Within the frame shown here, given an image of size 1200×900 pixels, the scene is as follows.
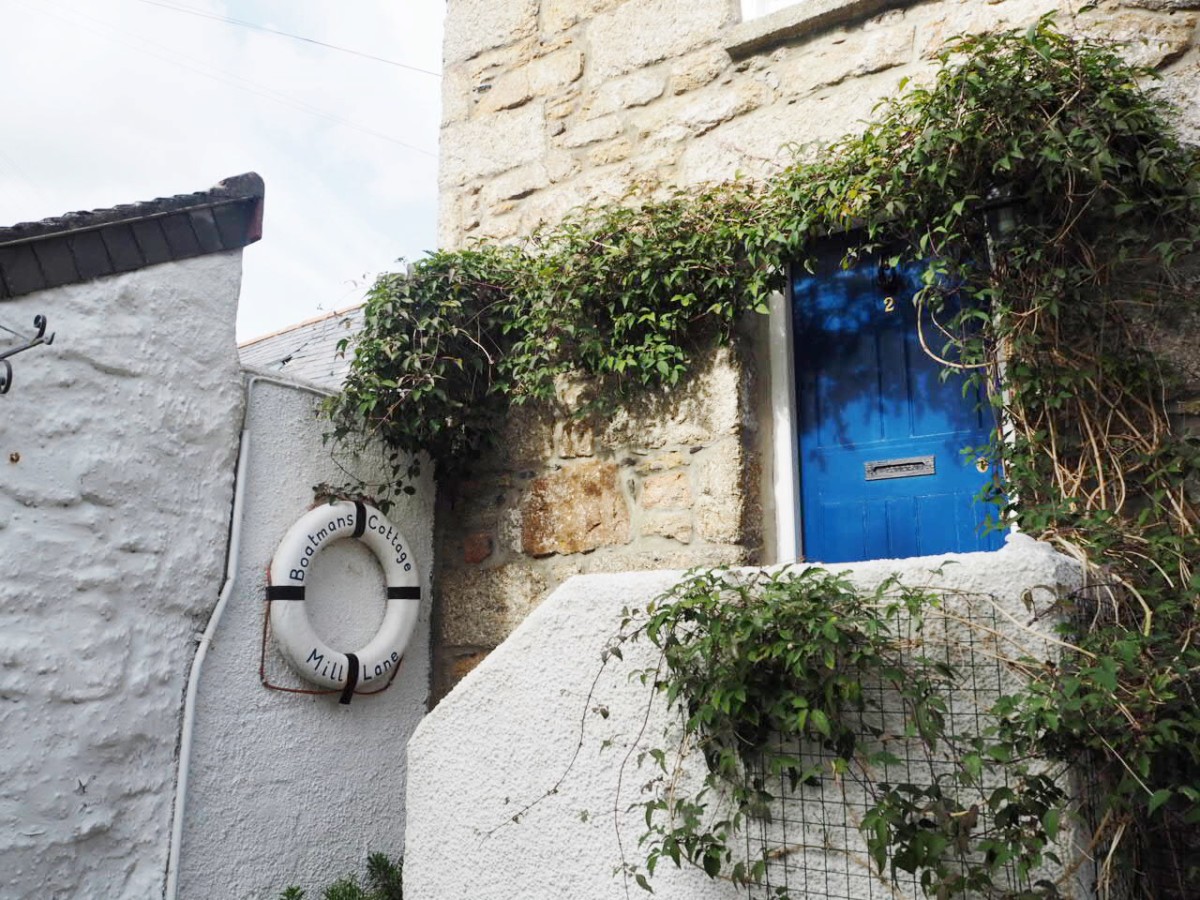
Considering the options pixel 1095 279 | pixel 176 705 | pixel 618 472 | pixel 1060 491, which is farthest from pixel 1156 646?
pixel 176 705

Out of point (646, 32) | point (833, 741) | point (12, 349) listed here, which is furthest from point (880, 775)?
point (646, 32)

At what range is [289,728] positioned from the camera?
13.9 feet

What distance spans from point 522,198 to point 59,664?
3.05m

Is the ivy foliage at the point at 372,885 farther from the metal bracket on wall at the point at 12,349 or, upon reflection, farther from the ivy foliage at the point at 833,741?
the metal bracket on wall at the point at 12,349

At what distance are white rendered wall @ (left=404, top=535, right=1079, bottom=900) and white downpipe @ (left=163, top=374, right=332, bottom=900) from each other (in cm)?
94

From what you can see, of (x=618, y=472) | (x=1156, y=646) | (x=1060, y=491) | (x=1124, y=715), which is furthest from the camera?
(x=618, y=472)

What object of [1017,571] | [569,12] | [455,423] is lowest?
[1017,571]

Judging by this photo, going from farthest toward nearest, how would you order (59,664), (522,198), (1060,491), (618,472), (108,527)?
(522,198) → (618,472) → (108,527) → (59,664) → (1060,491)

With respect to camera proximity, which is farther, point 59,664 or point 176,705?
point 176,705

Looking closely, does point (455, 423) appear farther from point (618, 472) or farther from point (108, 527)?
point (108, 527)

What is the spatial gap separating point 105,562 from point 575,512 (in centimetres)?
196

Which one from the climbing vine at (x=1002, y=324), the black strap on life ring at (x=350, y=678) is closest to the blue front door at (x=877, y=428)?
the climbing vine at (x=1002, y=324)

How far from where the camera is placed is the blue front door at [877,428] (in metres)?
3.89

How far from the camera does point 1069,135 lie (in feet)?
10.8
